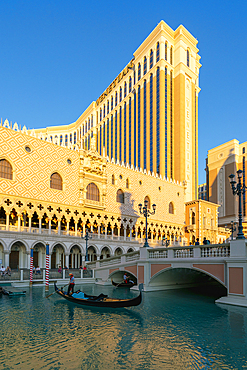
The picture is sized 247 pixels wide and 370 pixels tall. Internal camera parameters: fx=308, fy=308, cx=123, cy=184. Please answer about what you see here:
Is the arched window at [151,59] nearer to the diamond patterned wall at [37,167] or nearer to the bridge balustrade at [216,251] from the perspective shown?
the diamond patterned wall at [37,167]

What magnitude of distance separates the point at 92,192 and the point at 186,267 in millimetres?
18844

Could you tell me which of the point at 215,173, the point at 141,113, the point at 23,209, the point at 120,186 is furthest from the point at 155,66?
the point at 23,209

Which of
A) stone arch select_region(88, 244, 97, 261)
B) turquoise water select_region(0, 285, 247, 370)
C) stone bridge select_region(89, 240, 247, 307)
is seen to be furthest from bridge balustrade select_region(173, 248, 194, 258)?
stone arch select_region(88, 244, 97, 261)

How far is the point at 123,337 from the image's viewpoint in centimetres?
932

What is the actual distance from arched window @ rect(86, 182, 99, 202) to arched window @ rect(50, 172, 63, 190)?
3.27 meters

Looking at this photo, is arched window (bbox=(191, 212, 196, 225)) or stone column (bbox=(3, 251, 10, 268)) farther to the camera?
arched window (bbox=(191, 212, 196, 225))

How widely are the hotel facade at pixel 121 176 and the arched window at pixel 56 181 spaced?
0.10m

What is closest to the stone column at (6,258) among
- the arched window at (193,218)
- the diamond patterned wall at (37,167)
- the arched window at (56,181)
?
the diamond patterned wall at (37,167)

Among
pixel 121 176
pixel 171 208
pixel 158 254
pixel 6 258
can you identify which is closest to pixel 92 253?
pixel 121 176

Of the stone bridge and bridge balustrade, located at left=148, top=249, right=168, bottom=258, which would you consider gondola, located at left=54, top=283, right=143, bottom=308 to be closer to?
the stone bridge

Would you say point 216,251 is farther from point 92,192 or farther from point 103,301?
point 92,192

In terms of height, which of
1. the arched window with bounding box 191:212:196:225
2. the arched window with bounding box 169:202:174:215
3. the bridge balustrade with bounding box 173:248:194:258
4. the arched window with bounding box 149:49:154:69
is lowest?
the bridge balustrade with bounding box 173:248:194:258

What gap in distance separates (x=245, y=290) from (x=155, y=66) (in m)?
55.1

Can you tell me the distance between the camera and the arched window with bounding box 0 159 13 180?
2680 cm
